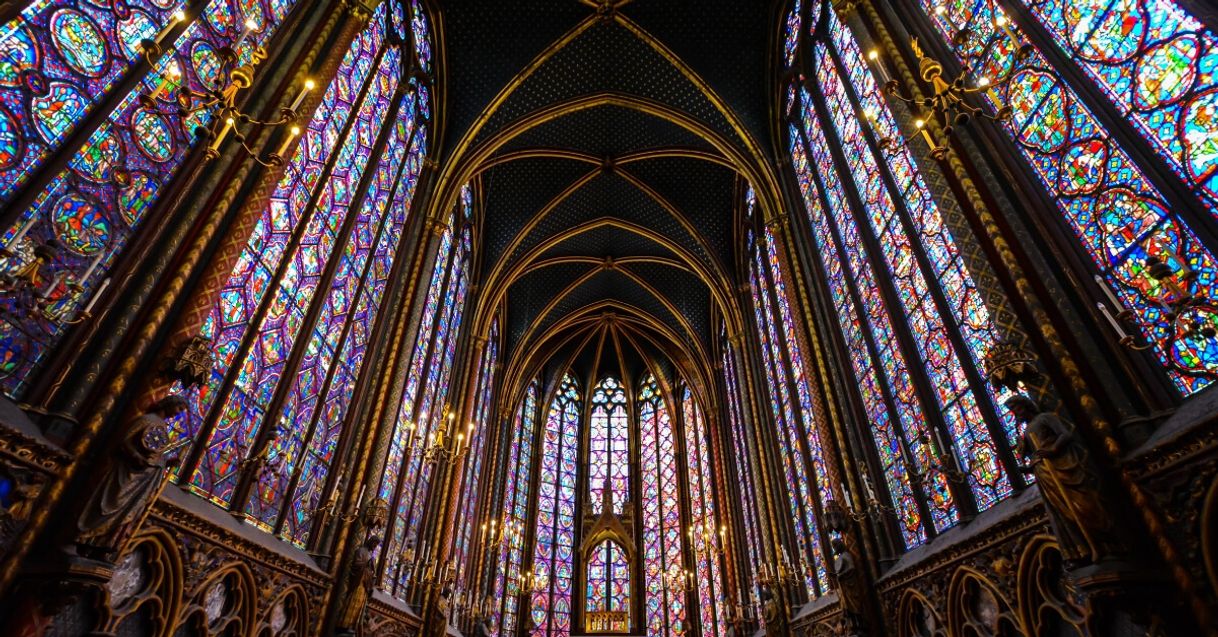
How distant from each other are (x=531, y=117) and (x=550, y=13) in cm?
262

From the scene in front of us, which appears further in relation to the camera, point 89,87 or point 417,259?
point 417,259

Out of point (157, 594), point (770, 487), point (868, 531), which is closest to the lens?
point (157, 594)

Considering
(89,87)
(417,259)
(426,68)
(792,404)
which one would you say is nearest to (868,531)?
(792,404)

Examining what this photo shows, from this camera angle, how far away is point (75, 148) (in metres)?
5.16

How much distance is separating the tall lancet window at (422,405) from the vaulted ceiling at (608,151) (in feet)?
5.71

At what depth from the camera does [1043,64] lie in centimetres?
623

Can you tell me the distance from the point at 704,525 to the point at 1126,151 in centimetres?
1878

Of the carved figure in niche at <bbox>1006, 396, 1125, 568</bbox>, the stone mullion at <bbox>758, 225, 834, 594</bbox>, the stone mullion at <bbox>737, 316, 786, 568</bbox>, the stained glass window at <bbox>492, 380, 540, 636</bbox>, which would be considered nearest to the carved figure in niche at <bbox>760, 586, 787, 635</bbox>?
the stone mullion at <bbox>737, 316, 786, 568</bbox>

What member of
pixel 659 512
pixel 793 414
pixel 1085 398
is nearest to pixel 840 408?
pixel 793 414

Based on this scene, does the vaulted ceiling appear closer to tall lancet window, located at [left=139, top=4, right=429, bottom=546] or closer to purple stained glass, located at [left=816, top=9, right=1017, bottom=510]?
tall lancet window, located at [left=139, top=4, right=429, bottom=546]

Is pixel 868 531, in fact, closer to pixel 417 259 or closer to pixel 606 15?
pixel 417 259

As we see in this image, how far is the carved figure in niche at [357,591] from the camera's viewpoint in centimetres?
887

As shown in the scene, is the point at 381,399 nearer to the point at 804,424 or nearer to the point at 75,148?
the point at 75,148

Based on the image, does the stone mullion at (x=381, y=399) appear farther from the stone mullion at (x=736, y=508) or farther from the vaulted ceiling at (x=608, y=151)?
the stone mullion at (x=736, y=508)
